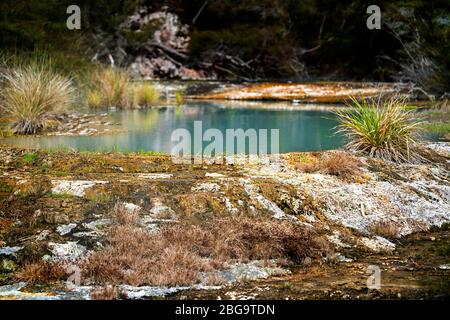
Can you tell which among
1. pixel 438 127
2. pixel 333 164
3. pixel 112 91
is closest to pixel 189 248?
pixel 333 164

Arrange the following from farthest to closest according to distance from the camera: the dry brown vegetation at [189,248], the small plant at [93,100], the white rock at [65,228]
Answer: the small plant at [93,100] < the white rock at [65,228] < the dry brown vegetation at [189,248]

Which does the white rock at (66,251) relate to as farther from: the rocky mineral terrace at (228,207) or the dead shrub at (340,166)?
the dead shrub at (340,166)

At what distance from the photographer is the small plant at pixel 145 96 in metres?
18.2

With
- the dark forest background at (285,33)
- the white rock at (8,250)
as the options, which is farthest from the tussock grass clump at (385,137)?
the dark forest background at (285,33)

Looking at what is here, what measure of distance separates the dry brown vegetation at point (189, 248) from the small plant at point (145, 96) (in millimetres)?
11939

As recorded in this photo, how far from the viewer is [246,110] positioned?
1758 cm

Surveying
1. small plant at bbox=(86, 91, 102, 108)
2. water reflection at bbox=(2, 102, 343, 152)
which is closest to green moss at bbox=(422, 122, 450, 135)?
water reflection at bbox=(2, 102, 343, 152)

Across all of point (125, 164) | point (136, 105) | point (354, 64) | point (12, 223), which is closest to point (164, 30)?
point (354, 64)

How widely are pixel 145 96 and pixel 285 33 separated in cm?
1350

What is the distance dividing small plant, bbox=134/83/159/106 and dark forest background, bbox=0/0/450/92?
4.42m

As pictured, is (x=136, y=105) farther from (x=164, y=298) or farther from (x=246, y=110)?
(x=164, y=298)

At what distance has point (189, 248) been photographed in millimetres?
5781

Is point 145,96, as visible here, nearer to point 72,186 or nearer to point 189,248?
point 72,186

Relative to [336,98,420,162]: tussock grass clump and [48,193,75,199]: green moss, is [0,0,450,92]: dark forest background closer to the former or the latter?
[336,98,420,162]: tussock grass clump
